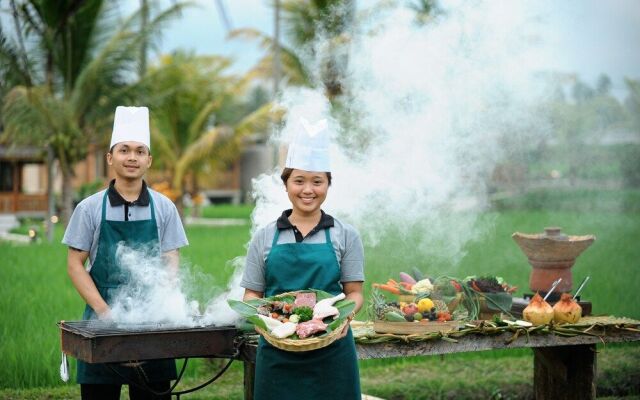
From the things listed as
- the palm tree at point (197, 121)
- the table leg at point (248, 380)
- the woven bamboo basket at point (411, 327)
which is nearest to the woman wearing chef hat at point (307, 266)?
the woven bamboo basket at point (411, 327)

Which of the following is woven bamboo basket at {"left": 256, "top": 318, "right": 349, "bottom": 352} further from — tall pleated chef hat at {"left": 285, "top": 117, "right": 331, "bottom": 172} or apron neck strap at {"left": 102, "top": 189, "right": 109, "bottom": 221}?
apron neck strap at {"left": 102, "top": 189, "right": 109, "bottom": 221}

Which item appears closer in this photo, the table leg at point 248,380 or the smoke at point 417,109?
the table leg at point 248,380

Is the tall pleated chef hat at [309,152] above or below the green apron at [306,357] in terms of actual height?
above

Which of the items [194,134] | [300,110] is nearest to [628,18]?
[300,110]

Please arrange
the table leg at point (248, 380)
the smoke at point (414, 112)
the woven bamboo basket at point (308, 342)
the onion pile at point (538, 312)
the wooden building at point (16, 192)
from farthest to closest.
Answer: the wooden building at point (16, 192)
the smoke at point (414, 112)
the onion pile at point (538, 312)
the table leg at point (248, 380)
the woven bamboo basket at point (308, 342)

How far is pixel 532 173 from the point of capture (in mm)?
24531

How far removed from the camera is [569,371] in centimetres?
577

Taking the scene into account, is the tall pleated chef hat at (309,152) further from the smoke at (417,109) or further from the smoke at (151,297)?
the smoke at (417,109)

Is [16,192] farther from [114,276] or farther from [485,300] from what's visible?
[114,276]

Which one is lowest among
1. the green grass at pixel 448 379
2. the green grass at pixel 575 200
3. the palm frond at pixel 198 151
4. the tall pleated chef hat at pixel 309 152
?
the green grass at pixel 448 379

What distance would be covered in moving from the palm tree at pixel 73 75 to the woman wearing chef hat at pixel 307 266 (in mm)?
13741

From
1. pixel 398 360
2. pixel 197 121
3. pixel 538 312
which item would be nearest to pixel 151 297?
pixel 538 312

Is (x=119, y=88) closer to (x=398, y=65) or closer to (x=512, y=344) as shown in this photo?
(x=398, y=65)

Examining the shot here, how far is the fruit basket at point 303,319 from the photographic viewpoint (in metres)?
3.76
